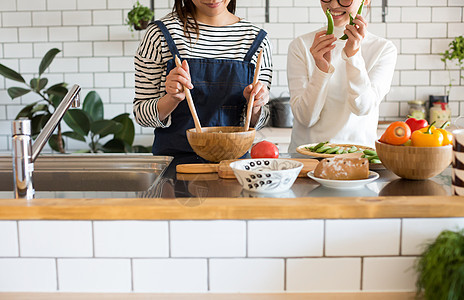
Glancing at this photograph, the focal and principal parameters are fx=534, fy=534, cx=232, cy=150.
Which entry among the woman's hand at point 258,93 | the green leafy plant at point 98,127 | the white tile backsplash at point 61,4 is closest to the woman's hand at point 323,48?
the woman's hand at point 258,93

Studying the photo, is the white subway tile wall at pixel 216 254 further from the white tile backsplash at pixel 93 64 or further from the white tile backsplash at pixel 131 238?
the white tile backsplash at pixel 93 64

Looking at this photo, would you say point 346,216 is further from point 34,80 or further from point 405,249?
point 34,80

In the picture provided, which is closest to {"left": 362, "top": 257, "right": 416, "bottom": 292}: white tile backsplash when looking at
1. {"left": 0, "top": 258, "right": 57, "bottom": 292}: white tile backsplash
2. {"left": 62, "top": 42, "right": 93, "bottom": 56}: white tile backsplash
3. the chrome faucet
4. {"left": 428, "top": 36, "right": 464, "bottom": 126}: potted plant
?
{"left": 0, "top": 258, "right": 57, "bottom": 292}: white tile backsplash

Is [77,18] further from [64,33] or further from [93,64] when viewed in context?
[93,64]

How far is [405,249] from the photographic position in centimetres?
119

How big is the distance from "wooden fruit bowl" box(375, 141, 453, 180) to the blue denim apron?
→ 2.50ft

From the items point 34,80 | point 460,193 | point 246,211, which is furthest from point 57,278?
point 34,80

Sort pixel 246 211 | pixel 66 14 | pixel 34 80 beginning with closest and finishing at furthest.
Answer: pixel 246 211, pixel 34 80, pixel 66 14

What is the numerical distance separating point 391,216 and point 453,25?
3.33 m

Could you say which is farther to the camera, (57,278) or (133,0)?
(133,0)

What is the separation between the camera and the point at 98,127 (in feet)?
11.9

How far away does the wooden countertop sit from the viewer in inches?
45.7

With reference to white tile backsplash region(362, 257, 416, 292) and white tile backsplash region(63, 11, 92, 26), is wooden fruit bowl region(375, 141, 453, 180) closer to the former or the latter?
white tile backsplash region(362, 257, 416, 292)

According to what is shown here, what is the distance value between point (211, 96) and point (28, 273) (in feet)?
3.49
